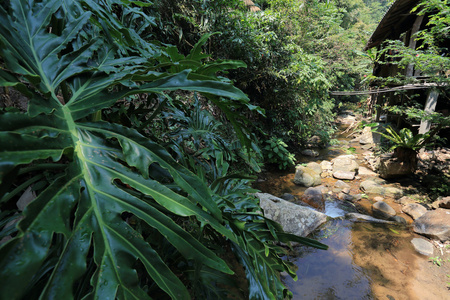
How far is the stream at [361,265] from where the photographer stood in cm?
201

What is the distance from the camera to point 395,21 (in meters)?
5.09

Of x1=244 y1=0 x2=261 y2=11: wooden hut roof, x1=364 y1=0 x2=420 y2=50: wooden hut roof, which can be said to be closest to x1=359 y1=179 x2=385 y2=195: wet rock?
x1=364 y1=0 x2=420 y2=50: wooden hut roof

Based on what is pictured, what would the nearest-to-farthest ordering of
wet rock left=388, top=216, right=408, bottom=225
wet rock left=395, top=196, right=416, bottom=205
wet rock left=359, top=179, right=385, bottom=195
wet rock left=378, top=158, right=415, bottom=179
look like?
wet rock left=388, top=216, right=408, bottom=225, wet rock left=395, top=196, right=416, bottom=205, wet rock left=359, top=179, right=385, bottom=195, wet rock left=378, top=158, right=415, bottom=179

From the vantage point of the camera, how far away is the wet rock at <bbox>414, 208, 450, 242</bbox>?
8.48 ft

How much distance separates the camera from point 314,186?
432 cm

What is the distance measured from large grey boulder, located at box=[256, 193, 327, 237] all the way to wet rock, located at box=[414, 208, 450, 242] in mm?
1238

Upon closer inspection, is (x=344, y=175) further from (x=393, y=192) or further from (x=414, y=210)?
(x=414, y=210)

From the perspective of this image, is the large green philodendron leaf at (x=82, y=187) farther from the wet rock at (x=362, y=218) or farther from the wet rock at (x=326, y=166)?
the wet rock at (x=326, y=166)

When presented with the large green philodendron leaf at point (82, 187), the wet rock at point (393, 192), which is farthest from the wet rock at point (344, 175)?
the large green philodendron leaf at point (82, 187)

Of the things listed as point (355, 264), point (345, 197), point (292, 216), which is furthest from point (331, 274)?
point (345, 197)

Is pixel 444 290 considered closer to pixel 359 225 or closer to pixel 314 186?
pixel 359 225

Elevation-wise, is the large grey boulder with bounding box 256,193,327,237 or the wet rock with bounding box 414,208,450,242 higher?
the large grey boulder with bounding box 256,193,327,237

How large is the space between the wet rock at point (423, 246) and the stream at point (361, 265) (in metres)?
0.06

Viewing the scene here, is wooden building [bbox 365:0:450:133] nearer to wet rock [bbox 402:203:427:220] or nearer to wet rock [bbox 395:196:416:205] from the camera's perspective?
wet rock [bbox 395:196:416:205]
